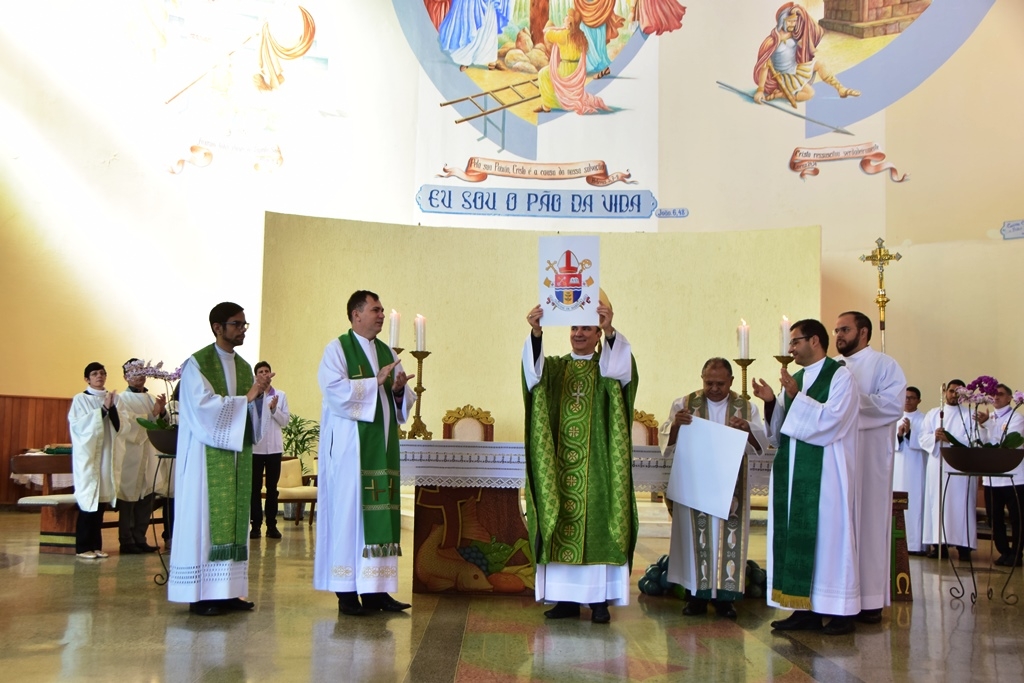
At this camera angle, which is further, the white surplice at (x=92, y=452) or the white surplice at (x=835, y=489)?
the white surplice at (x=92, y=452)

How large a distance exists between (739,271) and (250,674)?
29.1 ft

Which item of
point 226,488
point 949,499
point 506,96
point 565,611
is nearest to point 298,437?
point 506,96

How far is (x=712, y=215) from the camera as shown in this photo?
12312mm

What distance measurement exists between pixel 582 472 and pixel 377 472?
1.18m

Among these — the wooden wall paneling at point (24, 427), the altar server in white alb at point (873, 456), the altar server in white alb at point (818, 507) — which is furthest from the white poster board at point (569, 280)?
the wooden wall paneling at point (24, 427)

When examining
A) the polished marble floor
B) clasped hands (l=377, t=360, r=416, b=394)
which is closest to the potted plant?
the polished marble floor

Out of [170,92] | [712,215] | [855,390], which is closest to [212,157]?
[170,92]

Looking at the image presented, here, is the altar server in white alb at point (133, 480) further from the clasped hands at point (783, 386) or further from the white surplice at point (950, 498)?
the white surplice at point (950, 498)

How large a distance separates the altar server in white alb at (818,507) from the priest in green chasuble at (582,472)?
821mm

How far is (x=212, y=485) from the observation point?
211 inches

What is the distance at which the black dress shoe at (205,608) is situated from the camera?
527 centimetres

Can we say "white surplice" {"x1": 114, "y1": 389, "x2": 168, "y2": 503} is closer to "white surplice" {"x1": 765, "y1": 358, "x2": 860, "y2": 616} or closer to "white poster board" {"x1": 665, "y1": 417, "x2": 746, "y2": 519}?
"white poster board" {"x1": 665, "y1": 417, "x2": 746, "y2": 519}

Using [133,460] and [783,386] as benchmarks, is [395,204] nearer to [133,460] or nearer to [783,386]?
[133,460]

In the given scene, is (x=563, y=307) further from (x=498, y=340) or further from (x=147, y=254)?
(x=147, y=254)
